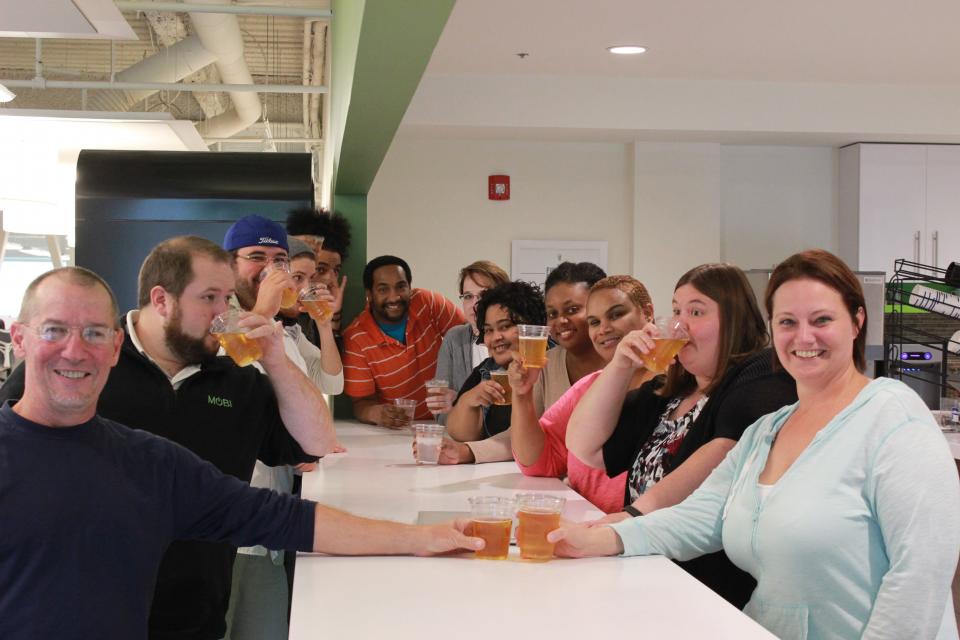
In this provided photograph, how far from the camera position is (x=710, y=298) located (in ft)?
7.82

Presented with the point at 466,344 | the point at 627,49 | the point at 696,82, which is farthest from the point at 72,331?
the point at 696,82

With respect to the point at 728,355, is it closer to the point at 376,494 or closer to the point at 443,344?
the point at 376,494

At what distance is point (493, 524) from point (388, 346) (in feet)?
7.99

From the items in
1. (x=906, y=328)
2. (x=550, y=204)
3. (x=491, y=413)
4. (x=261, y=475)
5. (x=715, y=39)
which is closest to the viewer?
(x=261, y=475)

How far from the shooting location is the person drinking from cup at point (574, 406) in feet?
9.43

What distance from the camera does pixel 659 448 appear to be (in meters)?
2.59

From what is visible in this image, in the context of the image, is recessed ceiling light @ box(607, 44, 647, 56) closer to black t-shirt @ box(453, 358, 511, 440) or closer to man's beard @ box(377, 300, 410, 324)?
man's beard @ box(377, 300, 410, 324)

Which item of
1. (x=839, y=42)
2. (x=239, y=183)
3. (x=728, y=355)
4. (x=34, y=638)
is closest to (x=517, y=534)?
(x=728, y=355)

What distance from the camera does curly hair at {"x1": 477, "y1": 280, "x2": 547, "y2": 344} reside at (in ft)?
11.0

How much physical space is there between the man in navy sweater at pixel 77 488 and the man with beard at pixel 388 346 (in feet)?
7.89

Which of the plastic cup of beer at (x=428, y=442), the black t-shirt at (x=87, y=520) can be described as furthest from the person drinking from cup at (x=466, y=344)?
the black t-shirt at (x=87, y=520)

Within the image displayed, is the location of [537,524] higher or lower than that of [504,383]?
lower

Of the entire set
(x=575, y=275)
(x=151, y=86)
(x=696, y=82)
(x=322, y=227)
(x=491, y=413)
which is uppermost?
(x=696, y=82)

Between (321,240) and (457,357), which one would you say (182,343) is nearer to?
(457,357)
